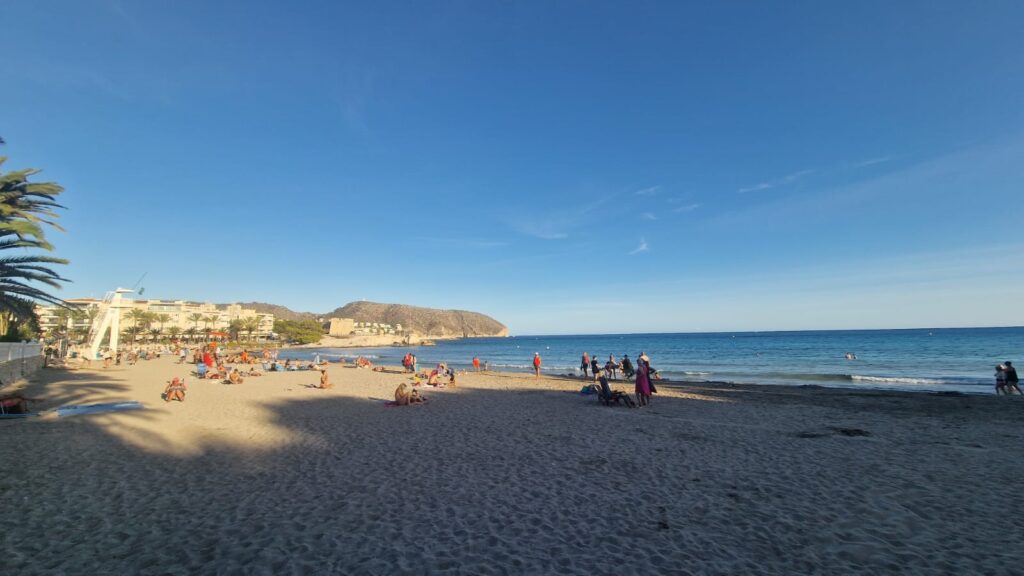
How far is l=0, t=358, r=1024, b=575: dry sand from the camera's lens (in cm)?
442

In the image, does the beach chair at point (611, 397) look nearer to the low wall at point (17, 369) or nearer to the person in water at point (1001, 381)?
the person in water at point (1001, 381)

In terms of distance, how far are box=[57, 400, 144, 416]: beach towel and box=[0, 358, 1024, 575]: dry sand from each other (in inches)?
31.5

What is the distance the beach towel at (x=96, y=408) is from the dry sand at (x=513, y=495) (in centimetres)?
80

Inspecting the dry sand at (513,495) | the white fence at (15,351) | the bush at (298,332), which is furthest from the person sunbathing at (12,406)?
the bush at (298,332)

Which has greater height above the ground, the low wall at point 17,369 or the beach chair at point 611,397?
the low wall at point 17,369

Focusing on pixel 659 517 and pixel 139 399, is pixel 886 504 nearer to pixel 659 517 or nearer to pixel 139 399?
pixel 659 517

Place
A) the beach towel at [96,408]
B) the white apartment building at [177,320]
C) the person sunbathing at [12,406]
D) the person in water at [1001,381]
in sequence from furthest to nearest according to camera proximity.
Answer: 1. the white apartment building at [177,320]
2. the person in water at [1001,381]
3. the beach towel at [96,408]
4. the person sunbathing at [12,406]

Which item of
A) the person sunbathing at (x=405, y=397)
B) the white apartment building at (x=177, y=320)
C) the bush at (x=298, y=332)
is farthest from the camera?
the bush at (x=298, y=332)

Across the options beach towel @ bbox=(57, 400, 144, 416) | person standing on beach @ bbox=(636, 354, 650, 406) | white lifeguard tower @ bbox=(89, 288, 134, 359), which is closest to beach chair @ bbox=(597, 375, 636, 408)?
person standing on beach @ bbox=(636, 354, 650, 406)

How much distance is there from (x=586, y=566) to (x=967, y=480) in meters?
6.77

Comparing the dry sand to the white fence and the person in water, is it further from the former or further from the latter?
the white fence

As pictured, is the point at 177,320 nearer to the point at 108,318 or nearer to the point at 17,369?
the point at 108,318

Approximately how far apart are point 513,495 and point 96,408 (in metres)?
13.7

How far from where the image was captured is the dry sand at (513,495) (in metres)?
4.42
